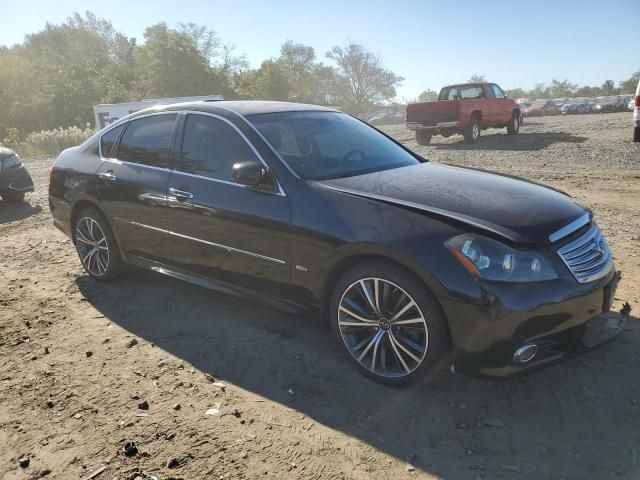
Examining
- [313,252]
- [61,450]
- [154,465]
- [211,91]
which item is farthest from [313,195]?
[211,91]

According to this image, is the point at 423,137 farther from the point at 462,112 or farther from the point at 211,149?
the point at 211,149

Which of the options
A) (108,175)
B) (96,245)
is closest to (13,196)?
(96,245)

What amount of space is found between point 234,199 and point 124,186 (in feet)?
4.64

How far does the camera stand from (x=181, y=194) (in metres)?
3.93

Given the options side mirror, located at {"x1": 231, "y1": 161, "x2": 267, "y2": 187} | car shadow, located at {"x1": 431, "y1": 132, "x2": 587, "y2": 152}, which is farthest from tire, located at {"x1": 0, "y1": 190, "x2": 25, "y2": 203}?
car shadow, located at {"x1": 431, "y1": 132, "x2": 587, "y2": 152}

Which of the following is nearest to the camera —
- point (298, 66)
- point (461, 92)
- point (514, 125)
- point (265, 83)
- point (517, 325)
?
point (517, 325)

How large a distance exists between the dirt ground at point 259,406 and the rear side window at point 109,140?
4.67 feet

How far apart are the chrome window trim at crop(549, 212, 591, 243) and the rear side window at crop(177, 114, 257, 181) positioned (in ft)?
6.60

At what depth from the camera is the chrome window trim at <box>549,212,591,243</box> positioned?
2.82 metres

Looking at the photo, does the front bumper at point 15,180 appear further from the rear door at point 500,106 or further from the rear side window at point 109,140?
the rear door at point 500,106

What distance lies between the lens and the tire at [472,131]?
15602 mm

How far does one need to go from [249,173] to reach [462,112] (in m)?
13.2

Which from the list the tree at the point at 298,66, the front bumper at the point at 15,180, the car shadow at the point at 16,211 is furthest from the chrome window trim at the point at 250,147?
the tree at the point at 298,66

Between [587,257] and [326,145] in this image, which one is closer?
[587,257]
